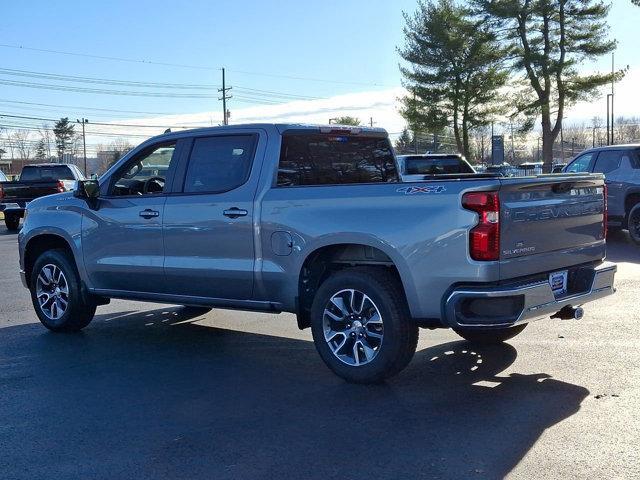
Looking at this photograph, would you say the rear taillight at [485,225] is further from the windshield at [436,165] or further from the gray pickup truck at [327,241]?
the windshield at [436,165]

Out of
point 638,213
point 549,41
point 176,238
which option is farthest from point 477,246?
point 549,41

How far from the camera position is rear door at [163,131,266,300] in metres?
6.29

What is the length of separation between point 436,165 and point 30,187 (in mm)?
11912

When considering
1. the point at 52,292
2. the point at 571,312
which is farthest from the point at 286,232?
the point at 52,292

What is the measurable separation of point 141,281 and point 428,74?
117 feet

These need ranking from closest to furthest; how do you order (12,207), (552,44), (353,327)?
(353,327)
(12,207)
(552,44)

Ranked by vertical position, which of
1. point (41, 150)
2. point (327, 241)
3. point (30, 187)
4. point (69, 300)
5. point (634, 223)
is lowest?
point (69, 300)

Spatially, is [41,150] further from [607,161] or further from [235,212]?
[235,212]

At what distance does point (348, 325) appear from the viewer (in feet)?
19.0

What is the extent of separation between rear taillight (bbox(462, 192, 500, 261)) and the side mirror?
3.84 metres

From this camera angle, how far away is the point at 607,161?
14.5m

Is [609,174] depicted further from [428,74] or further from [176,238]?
[428,74]

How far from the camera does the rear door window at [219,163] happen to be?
6.46 m

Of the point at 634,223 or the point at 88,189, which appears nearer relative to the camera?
the point at 88,189
